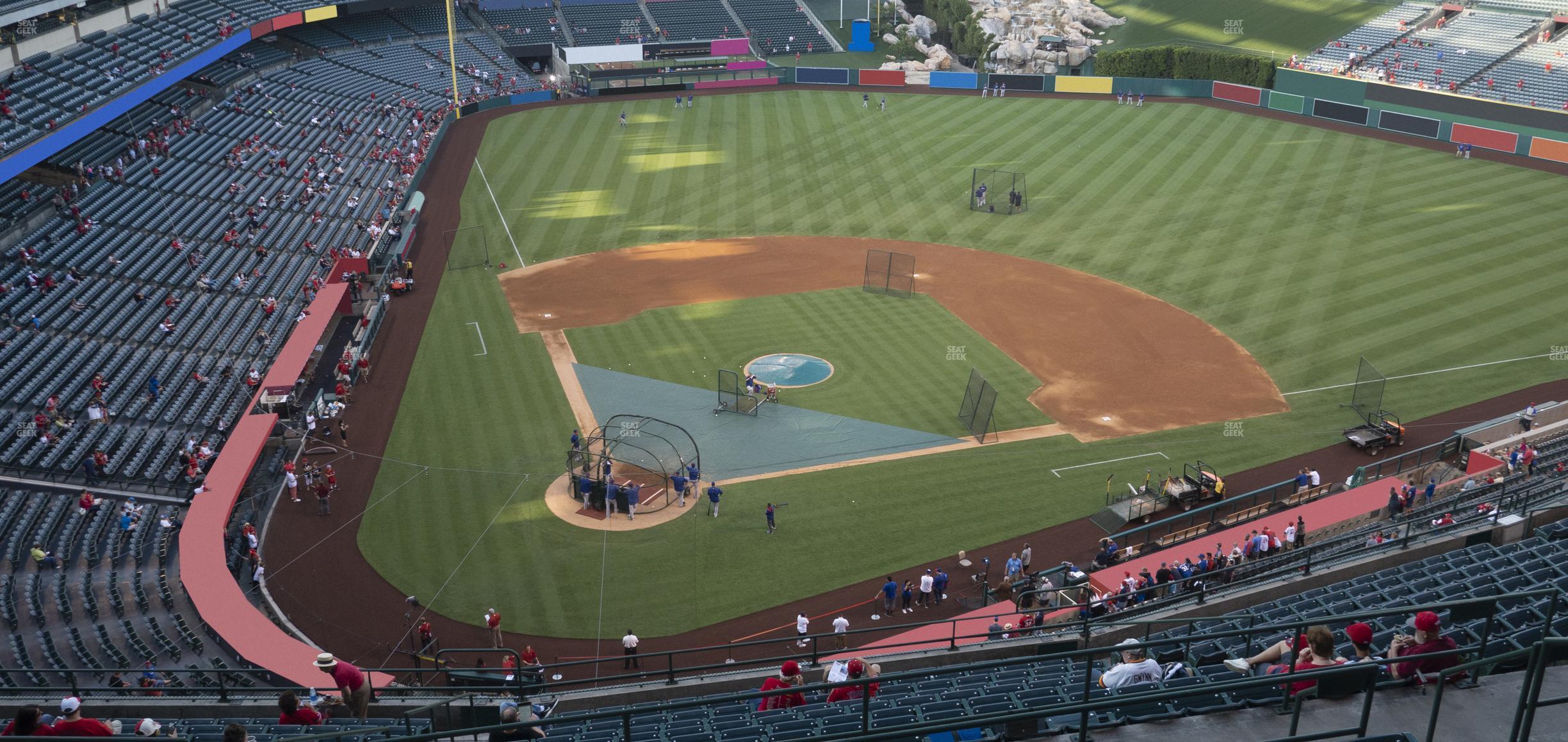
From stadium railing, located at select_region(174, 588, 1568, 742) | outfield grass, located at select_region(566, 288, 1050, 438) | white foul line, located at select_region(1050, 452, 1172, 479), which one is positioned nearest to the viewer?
stadium railing, located at select_region(174, 588, 1568, 742)

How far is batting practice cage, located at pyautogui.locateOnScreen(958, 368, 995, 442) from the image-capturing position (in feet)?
108

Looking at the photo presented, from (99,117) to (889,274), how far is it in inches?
1145

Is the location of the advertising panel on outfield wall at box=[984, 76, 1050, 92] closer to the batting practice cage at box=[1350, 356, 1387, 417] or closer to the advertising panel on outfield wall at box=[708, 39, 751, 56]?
the advertising panel on outfield wall at box=[708, 39, 751, 56]

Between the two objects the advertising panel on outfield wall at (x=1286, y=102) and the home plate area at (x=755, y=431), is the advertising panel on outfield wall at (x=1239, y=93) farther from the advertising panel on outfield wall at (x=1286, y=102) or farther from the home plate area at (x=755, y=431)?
the home plate area at (x=755, y=431)

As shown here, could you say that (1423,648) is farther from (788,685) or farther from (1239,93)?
(1239,93)

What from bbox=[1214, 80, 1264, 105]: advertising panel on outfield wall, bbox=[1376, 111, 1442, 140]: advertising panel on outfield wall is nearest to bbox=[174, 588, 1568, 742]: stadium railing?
bbox=[1376, 111, 1442, 140]: advertising panel on outfield wall

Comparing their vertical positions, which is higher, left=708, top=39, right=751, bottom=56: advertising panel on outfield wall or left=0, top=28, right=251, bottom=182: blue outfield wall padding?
left=0, top=28, right=251, bottom=182: blue outfield wall padding

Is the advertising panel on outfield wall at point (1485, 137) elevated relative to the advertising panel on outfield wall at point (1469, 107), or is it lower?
lower

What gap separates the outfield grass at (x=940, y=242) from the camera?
27281 millimetres

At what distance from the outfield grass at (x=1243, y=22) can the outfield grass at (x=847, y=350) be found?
44.7 metres

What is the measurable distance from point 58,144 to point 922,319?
97.4 feet

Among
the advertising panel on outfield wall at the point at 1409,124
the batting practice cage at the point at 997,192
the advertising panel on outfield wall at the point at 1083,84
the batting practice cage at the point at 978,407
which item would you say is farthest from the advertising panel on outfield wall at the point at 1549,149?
the batting practice cage at the point at 978,407

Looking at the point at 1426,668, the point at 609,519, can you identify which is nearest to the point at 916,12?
the point at 609,519

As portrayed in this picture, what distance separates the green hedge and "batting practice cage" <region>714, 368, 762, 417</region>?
4776cm
